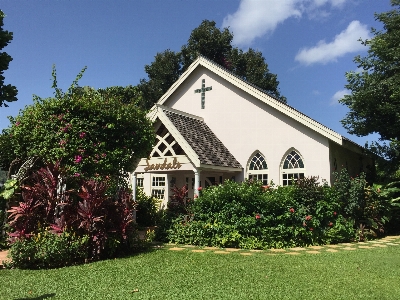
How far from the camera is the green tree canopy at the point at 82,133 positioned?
411 inches

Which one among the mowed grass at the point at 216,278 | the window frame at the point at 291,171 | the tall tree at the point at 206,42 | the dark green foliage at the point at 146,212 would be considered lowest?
the mowed grass at the point at 216,278

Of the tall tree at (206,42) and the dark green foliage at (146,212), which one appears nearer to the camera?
the dark green foliage at (146,212)

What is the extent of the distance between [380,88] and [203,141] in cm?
880

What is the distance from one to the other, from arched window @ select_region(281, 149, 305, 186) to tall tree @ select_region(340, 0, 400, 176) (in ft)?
14.6

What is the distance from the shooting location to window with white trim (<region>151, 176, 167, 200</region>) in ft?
64.1

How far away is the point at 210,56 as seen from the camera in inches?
1496

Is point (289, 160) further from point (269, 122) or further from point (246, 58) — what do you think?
point (246, 58)

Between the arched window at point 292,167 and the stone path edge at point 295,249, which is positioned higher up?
the arched window at point 292,167

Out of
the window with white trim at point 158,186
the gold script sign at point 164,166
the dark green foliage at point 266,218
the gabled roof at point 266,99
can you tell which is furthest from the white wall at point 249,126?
the gold script sign at point 164,166

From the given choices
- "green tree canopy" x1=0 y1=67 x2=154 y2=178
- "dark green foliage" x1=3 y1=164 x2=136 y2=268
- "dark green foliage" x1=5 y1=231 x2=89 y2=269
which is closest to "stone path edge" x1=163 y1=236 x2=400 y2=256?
"dark green foliage" x1=3 y1=164 x2=136 y2=268

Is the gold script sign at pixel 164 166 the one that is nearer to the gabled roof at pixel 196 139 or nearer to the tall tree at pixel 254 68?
the gabled roof at pixel 196 139

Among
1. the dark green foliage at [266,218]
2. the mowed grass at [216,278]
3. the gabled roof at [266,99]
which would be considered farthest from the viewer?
the gabled roof at [266,99]

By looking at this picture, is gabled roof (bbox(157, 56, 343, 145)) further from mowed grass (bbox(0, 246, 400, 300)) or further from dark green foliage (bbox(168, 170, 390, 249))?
mowed grass (bbox(0, 246, 400, 300))

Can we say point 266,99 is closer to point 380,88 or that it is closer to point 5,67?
point 380,88
